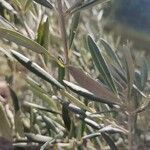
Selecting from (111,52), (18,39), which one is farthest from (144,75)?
(18,39)

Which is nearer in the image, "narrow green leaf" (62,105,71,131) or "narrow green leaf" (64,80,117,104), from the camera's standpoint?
"narrow green leaf" (64,80,117,104)

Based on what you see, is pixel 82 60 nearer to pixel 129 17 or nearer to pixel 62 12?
pixel 62 12

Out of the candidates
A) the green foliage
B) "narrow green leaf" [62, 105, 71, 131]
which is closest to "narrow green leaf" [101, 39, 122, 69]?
the green foliage

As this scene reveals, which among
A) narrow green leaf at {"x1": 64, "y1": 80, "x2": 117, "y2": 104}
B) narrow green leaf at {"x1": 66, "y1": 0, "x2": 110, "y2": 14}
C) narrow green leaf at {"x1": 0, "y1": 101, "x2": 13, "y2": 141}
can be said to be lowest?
narrow green leaf at {"x1": 0, "y1": 101, "x2": 13, "y2": 141}

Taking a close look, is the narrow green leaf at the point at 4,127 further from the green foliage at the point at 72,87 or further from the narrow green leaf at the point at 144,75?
the narrow green leaf at the point at 144,75

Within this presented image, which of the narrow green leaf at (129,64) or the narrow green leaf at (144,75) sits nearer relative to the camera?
the narrow green leaf at (129,64)

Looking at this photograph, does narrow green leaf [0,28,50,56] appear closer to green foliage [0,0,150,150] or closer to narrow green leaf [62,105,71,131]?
green foliage [0,0,150,150]

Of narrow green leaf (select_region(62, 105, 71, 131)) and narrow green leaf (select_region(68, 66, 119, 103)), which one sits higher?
narrow green leaf (select_region(68, 66, 119, 103))

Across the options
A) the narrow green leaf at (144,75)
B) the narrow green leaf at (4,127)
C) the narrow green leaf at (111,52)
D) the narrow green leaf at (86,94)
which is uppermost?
the narrow green leaf at (111,52)

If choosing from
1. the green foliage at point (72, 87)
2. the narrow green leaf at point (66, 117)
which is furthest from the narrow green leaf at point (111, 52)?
the narrow green leaf at point (66, 117)
